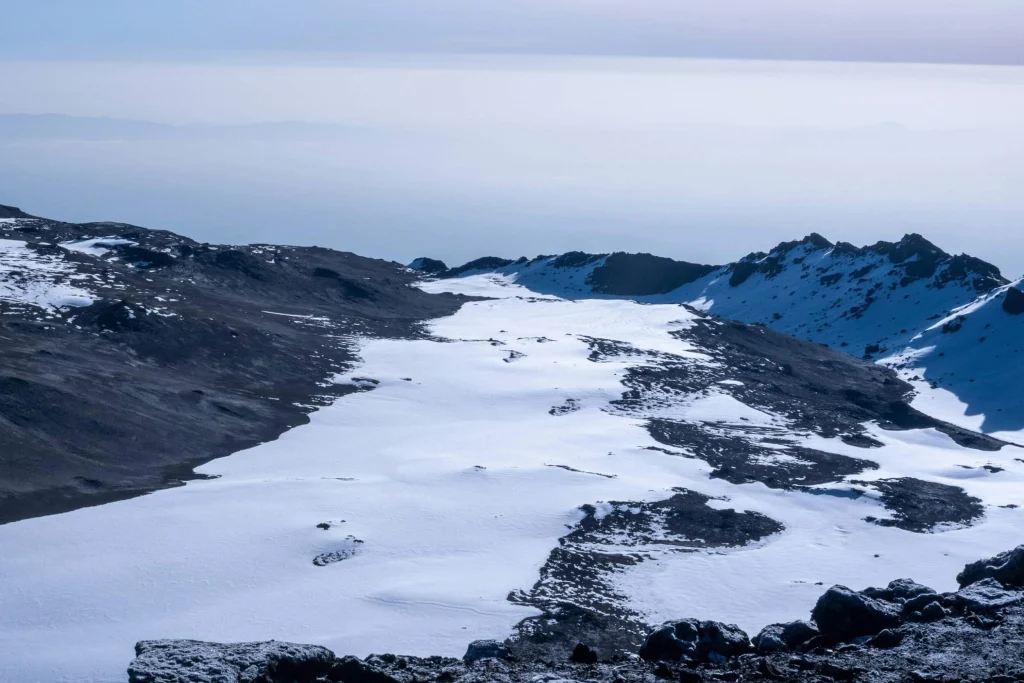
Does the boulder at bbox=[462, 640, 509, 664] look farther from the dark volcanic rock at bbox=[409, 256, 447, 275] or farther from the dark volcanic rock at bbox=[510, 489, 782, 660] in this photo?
the dark volcanic rock at bbox=[409, 256, 447, 275]

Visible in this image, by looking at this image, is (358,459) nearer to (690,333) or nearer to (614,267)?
(690,333)

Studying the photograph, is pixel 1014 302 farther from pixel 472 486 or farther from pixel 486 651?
pixel 486 651

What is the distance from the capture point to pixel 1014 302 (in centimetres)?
9194

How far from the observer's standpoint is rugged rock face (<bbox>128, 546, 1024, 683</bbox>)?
619 inches

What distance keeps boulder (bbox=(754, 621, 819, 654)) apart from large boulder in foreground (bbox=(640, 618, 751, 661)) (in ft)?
1.03

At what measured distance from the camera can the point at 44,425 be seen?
42219mm

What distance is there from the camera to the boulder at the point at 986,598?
19188 millimetres

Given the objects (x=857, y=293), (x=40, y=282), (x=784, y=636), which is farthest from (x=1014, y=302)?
(x=784, y=636)

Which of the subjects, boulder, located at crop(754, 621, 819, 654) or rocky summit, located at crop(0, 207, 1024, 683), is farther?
rocky summit, located at crop(0, 207, 1024, 683)

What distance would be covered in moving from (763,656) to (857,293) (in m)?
97.0

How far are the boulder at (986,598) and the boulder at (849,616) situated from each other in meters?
1.26

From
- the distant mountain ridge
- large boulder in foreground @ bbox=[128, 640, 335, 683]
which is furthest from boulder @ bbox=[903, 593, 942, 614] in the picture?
the distant mountain ridge

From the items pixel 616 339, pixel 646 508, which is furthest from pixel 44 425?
pixel 616 339

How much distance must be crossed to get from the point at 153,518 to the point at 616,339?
51784 millimetres
